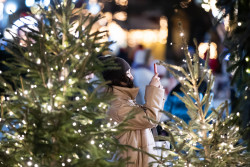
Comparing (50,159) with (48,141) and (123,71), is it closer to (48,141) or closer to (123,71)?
(48,141)

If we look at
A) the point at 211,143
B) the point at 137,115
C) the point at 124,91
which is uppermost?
the point at 124,91

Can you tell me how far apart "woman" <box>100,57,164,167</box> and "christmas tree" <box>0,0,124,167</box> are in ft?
2.09

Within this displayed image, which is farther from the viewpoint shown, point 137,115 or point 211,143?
point 137,115

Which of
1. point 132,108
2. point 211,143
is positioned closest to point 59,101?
point 132,108

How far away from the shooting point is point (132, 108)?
492 cm

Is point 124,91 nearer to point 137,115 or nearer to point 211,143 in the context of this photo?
point 137,115

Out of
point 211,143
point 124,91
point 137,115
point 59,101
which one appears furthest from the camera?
point 124,91

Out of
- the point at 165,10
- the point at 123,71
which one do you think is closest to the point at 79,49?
the point at 123,71

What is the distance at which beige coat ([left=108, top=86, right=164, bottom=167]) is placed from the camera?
194 inches

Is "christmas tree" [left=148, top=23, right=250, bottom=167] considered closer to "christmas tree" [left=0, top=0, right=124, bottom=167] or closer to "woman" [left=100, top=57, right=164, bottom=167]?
"woman" [left=100, top=57, right=164, bottom=167]

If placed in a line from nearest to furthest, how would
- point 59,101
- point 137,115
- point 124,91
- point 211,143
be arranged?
point 59,101 < point 211,143 < point 137,115 < point 124,91

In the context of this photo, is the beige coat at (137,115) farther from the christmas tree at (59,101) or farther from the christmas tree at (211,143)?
the christmas tree at (59,101)

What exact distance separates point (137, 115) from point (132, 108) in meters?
0.09

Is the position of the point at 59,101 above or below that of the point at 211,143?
above
